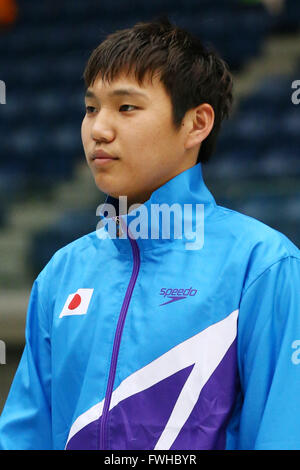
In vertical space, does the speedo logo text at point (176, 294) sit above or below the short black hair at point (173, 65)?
below

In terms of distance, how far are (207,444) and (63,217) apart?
13.2 ft

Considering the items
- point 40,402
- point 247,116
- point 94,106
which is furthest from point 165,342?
point 247,116

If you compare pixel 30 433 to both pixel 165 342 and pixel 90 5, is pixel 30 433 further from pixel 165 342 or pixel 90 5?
pixel 90 5

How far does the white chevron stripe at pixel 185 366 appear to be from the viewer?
1227 mm

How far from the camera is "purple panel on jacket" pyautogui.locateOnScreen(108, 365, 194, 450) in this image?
4.04 ft

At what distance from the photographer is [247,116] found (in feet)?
18.1

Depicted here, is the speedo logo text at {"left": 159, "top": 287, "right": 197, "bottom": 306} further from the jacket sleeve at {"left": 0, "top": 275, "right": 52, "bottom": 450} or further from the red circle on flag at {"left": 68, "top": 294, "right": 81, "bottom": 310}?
the jacket sleeve at {"left": 0, "top": 275, "right": 52, "bottom": 450}

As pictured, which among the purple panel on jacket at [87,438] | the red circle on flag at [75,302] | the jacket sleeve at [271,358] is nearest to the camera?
the jacket sleeve at [271,358]

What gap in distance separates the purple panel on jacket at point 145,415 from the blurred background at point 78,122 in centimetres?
268

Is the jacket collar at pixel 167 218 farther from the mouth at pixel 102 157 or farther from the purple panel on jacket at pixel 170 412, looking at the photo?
the purple panel on jacket at pixel 170 412

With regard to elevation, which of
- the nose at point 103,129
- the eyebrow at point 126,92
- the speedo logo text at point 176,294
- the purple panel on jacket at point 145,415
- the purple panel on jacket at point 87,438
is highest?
the eyebrow at point 126,92

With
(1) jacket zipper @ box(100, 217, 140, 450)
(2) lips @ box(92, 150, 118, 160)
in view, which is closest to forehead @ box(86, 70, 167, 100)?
(2) lips @ box(92, 150, 118, 160)

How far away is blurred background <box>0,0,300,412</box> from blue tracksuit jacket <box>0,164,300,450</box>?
8.42ft

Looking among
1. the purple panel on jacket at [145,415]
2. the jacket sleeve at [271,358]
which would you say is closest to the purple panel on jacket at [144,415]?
the purple panel on jacket at [145,415]
